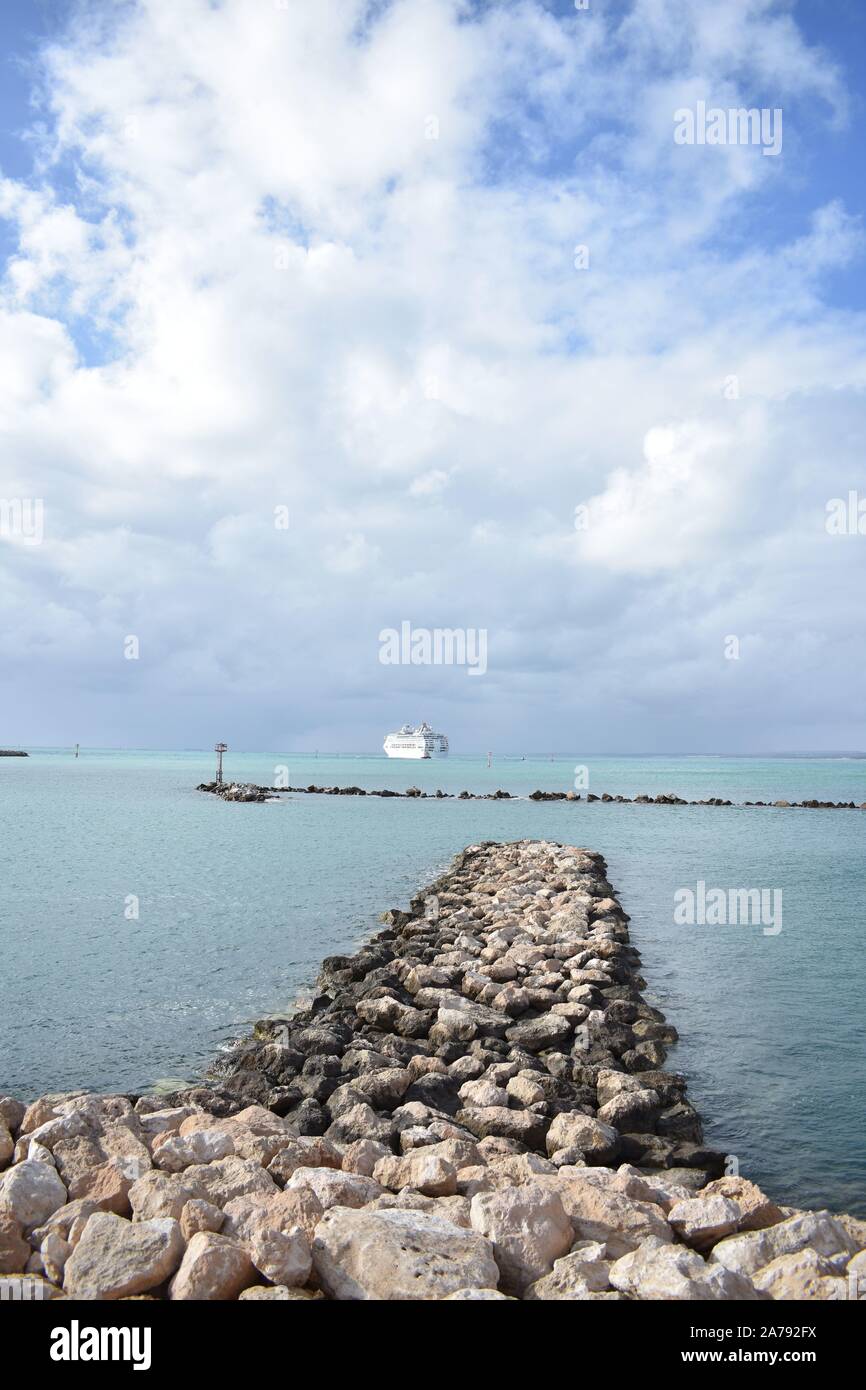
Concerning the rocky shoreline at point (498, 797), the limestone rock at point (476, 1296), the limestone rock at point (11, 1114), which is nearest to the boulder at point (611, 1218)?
the limestone rock at point (476, 1296)

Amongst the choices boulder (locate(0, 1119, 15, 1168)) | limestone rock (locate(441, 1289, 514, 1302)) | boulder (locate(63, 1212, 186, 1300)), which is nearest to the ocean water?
boulder (locate(0, 1119, 15, 1168))

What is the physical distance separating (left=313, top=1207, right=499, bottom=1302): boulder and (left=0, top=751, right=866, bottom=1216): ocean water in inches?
127

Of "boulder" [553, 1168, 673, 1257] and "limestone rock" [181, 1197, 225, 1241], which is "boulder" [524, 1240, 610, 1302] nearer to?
"boulder" [553, 1168, 673, 1257]

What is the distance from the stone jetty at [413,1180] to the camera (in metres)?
4.78

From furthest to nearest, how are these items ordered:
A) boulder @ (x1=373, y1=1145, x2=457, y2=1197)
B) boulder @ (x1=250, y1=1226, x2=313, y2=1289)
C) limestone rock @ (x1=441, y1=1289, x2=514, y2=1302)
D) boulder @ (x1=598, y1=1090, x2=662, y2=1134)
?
1. boulder @ (x1=598, y1=1090, x2=662, y2=1134)
2. boulder @ (x1=373, y1=1145, x2=457, y2=1197)
3. boulder @ (x1=250, y1=1226, x2=313, y2=1289)
4. limestone rock @ (x1=441, y1=1289, x2=514, y2=1302)

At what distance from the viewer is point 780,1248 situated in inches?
210

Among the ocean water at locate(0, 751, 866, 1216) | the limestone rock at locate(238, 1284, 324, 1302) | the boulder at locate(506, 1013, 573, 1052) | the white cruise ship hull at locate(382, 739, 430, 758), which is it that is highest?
the white cruise ship hull at locate(382, 739, 430, 758)

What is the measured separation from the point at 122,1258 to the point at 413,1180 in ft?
6.93

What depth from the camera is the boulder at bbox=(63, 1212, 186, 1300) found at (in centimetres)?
468

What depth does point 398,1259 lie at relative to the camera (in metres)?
4.82

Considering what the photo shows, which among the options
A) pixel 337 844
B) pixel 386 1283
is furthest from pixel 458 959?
pixel 337 844

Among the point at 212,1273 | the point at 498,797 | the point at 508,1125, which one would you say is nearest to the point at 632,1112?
the point at 508,1125

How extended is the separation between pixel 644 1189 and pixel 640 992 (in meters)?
6.65
